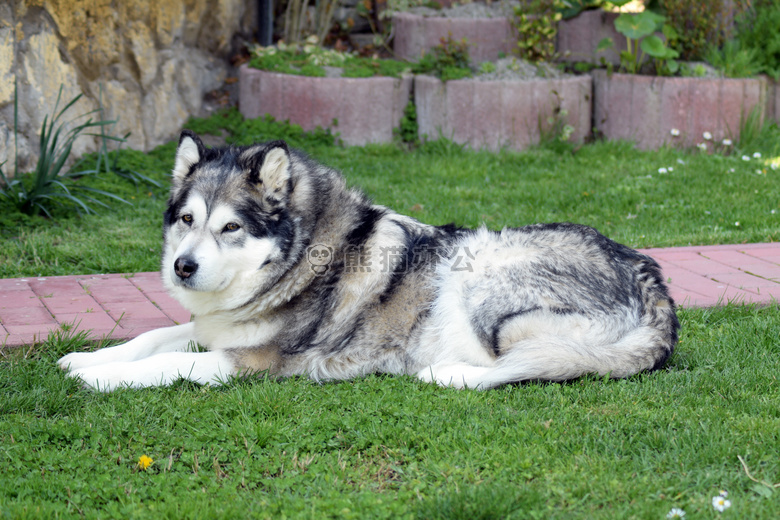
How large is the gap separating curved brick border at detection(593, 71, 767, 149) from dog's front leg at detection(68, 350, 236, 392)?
6178 millimetres

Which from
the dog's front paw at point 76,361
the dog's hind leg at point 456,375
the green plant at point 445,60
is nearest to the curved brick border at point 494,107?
the green plant at point 445,60

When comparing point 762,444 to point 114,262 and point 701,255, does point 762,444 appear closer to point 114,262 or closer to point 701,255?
point 701,255

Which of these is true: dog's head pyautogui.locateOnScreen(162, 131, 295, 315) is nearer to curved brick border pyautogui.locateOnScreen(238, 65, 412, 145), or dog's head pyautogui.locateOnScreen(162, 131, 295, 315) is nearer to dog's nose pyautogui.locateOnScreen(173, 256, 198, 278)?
dog's nose pyautogui.locateOnScreen(173, 256, 198, 278)

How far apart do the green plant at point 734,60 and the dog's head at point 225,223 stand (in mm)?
6481

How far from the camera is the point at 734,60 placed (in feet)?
26.3

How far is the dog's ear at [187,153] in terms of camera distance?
3.45 metres

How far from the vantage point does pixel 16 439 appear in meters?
2.79

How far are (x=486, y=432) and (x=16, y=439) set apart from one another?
6.01 ft

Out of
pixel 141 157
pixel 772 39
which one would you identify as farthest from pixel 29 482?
pixel 772 39

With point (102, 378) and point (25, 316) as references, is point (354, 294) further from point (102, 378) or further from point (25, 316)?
point (25, 316)

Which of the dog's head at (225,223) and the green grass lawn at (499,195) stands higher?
the dog's head at (225,223)

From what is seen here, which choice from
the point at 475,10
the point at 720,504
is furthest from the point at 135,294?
the point at 475,10

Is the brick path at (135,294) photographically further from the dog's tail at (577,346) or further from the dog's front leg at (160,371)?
the dog's tail at (577,346)

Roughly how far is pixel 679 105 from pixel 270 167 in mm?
6032
